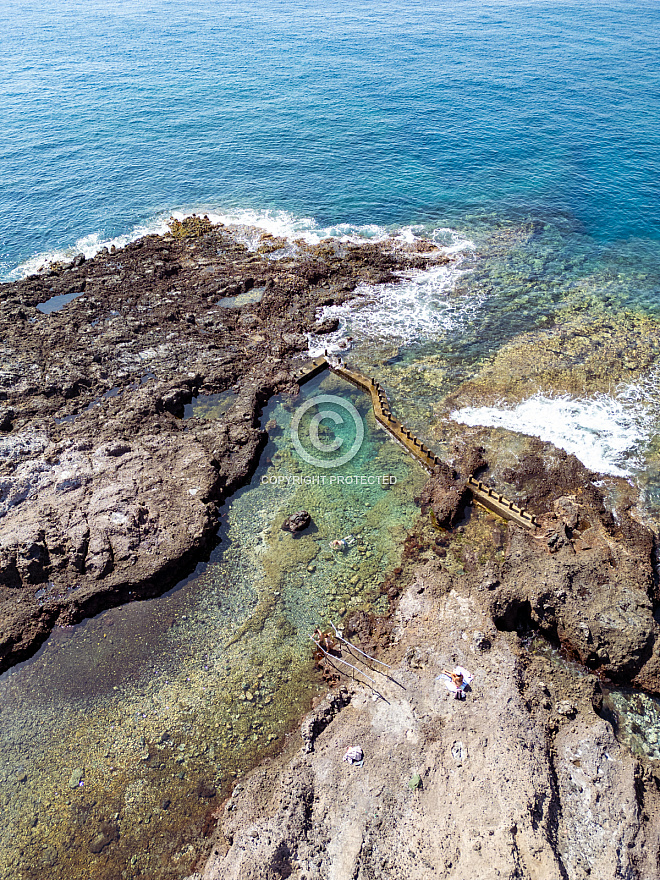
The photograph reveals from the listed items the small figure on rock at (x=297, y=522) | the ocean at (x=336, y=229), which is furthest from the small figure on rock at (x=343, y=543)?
the small figure on rock at (x=297, y=522)

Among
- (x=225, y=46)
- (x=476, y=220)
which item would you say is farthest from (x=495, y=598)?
(x=225, y=46)

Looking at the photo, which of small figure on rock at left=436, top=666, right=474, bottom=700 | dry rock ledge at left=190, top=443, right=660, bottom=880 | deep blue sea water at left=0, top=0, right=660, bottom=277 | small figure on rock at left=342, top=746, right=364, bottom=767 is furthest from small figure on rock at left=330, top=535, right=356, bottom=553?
deep blue sea water at left=0, top=0, right=660, bottom=277

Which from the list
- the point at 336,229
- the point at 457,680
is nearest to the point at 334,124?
the point at 336,229

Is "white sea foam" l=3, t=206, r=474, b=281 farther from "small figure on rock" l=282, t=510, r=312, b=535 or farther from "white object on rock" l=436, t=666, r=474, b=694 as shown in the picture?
"white object on rock" l=436, t=666, r=474, b=694

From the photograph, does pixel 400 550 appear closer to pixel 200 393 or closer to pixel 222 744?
pixel 222 744

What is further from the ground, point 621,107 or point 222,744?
point 621,107

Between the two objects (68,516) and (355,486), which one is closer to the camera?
(68,516)
